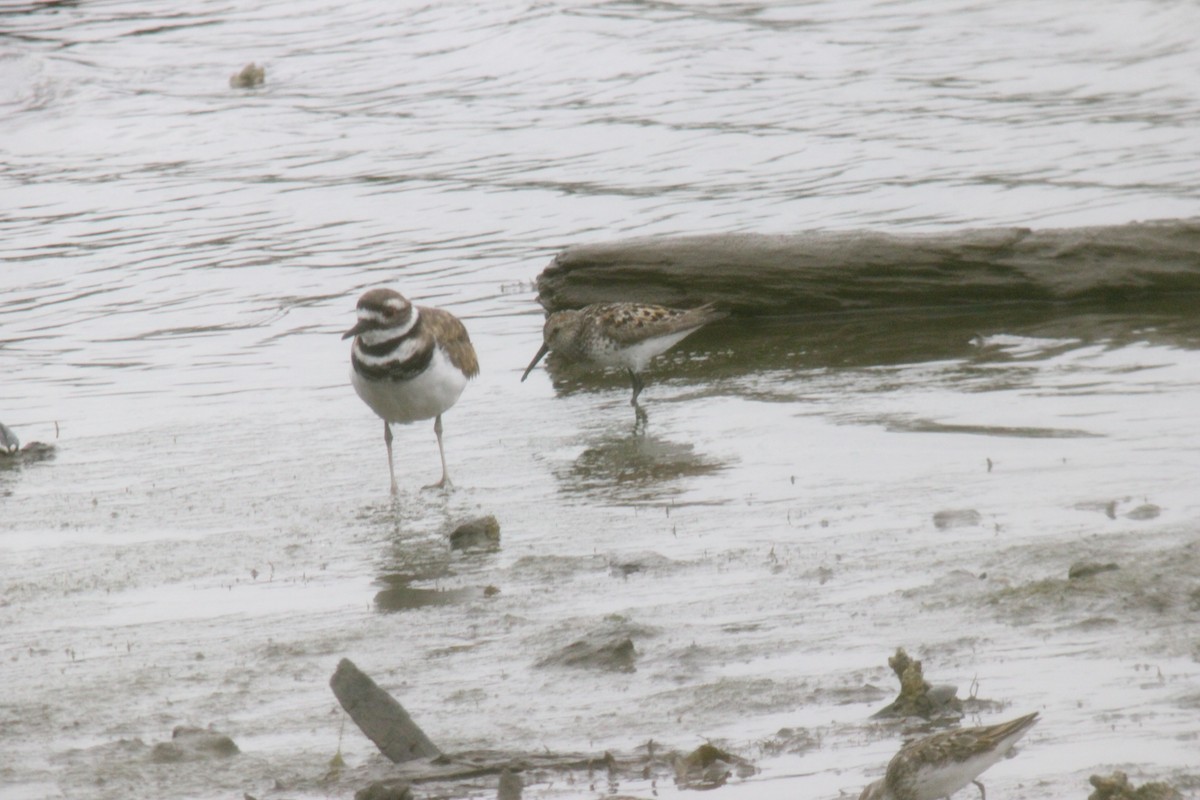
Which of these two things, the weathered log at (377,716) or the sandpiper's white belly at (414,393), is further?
the sandpiper's white belly at (414,393)

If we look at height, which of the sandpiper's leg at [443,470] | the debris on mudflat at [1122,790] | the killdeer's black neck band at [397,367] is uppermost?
the killdeer's black neck band at [397,367]

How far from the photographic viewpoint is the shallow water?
5434 mm

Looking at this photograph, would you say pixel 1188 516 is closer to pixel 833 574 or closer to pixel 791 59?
pixel 833 574

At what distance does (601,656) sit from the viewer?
5.78 m

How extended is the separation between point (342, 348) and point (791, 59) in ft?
43.7

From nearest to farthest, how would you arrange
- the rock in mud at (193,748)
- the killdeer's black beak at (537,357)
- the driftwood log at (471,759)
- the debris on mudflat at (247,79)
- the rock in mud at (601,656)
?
1. the driftwood log at (471,759)
2. the rock in mud at (193,748)
3. the rock in mud at (601,656)
4. the killdeer's black beak at (537,357)
5. the debris on mudflat at (247,79)

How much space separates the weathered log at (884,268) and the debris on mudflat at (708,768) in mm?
7056

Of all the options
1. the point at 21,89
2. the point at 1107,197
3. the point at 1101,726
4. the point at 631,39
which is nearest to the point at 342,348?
the point at 1107,197

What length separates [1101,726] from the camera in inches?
191

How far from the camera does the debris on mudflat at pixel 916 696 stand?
498 centimetres

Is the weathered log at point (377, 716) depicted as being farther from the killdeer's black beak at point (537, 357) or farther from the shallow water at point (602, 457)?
the killdeer's black beak at point (537, 357)

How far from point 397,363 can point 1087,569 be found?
4.36m

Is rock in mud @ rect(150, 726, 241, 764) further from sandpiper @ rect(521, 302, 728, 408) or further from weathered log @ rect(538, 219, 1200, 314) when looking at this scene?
weathered log @ rect(538, 219, 1200, 314)

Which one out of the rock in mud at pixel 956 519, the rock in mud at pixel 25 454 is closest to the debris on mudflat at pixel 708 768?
the rock in mud at pixel 956 519
